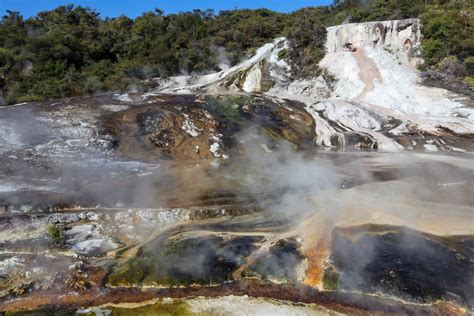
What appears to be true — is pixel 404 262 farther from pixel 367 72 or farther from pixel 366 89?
pixel 367 72

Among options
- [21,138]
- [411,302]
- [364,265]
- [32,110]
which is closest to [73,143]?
[21,138]

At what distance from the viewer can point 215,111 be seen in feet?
49.7

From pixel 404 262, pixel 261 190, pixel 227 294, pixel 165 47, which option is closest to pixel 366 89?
pixel 261 190

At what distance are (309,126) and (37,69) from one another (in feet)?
53.9

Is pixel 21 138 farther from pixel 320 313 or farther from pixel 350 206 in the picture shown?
pixel 320 313

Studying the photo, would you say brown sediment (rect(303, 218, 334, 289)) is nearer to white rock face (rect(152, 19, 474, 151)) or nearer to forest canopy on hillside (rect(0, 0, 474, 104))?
white rock face (rect(152, 19, 474, 151))

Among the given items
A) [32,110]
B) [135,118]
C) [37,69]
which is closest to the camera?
[135,118]

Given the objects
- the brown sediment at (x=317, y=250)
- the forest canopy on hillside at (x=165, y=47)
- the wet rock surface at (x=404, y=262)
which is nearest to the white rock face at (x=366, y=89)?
the forest canopy on hillside at (x=165, y=47)

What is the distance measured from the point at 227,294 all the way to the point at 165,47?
21496 millimetres

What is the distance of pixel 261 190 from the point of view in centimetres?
949

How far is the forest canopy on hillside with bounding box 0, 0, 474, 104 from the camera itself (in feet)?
63.4

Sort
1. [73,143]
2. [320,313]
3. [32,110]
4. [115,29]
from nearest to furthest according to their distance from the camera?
[320,313] → [73,143] → [32,110] → [115,29]

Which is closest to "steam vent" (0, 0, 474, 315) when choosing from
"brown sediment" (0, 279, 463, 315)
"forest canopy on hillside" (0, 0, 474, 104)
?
"brown sediment" (0, 279, 463, 315)

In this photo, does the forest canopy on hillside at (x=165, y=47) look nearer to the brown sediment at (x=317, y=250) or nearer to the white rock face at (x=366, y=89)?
the white rock face at (x=366, y=89)
